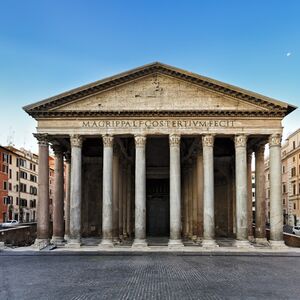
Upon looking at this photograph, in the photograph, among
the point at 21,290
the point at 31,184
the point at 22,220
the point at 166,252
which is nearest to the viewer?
the point at 21,290

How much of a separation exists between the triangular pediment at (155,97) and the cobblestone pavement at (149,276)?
→ 8.43m

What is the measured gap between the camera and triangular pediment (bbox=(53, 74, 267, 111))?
2667 centimetres

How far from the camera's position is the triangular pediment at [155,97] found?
26406mm

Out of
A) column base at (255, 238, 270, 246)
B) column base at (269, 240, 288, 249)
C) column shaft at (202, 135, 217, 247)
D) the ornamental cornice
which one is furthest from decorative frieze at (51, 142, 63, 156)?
column base at (269, 240, 288, 249)

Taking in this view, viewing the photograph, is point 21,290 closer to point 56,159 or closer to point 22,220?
point 56,159

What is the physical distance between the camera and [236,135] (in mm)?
26656

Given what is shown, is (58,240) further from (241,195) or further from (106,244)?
(241,195)

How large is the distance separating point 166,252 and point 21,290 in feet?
38.7

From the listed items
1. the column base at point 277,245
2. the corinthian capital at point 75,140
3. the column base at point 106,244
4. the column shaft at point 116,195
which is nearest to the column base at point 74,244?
the column base at point 106,244

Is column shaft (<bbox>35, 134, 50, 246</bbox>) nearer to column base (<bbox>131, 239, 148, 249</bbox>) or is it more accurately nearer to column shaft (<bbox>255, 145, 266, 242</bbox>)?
column base (<bbox>131, 239, 148, 249</bbox>)

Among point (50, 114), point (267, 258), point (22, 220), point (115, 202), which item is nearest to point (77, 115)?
point (50, 114)

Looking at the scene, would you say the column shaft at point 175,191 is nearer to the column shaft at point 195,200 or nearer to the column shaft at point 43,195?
the column shaft at point 195,200

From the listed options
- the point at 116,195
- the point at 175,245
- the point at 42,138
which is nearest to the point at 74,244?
the point at 116,195

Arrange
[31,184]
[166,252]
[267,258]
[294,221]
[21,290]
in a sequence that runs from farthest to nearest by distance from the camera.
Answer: [31,184] < [294,221] < [166,252] < [267,258] < [21,290]
